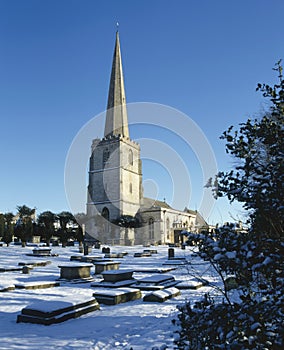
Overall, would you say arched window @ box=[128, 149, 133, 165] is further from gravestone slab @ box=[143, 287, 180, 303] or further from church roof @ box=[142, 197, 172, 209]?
gravestone slab @ box=[143, 287, 180, 303]

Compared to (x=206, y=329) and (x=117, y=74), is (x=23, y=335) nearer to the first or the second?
(x=206, y=329)

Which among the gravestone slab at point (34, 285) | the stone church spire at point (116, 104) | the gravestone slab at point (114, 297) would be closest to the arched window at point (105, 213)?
the stone church spire at point (116, 104)

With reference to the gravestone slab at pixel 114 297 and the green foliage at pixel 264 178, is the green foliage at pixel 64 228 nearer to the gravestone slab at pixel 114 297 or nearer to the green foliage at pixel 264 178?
the gravestone slab at pixel 114 297

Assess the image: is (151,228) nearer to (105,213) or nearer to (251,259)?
(105,213)

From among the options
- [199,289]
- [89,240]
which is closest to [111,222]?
[89,240]

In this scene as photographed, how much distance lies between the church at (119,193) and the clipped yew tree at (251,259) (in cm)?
4868

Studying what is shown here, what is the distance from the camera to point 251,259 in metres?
2.66

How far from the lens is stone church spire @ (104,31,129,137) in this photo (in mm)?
61938

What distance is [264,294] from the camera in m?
2.67

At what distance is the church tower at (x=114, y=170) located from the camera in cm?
5606

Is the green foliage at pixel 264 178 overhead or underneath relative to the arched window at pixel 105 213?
underneath

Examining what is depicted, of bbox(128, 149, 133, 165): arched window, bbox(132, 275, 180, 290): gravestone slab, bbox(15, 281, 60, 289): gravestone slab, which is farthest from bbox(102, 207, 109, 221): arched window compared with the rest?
bbox(15, 281, 60, 289): gravestone slab

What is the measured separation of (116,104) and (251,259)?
61533 millimetres

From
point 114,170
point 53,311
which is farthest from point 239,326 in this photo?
point 114,170
